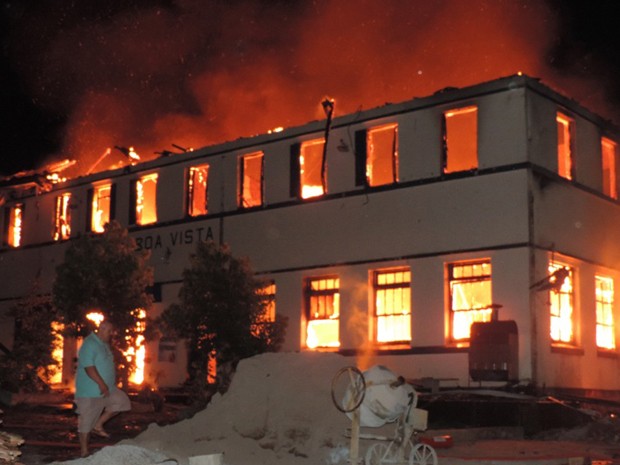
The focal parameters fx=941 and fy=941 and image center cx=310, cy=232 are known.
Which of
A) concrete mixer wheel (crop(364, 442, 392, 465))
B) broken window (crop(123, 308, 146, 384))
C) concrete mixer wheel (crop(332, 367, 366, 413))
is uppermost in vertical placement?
broken window (crop(123, 308, 146, 384))

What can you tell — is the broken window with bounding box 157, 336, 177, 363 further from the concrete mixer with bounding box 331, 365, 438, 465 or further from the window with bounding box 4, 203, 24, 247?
the concrete mixer with bounding box 331, 365, 438, 465

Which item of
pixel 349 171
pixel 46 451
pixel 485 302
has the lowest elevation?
pixel 46 451

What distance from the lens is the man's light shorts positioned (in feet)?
34.5

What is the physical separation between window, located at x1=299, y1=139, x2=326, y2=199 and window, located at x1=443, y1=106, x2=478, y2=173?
3.41 metres

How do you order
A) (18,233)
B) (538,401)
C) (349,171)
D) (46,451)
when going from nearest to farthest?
(46,451) < (538,401) < (349,171) < (18,233)

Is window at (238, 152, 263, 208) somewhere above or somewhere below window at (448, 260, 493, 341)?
above

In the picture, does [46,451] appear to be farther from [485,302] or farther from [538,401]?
[485,302]

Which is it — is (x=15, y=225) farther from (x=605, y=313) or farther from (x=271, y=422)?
(x=271, y=422)

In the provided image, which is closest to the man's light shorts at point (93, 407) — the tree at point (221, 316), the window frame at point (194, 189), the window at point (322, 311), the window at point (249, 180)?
the tree at point (221, 316)

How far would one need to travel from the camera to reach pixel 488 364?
17.6 metres

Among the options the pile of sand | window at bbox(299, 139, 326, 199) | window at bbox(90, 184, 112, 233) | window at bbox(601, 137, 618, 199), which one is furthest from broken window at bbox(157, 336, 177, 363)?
the pile of sand

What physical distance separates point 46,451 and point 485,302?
970cm

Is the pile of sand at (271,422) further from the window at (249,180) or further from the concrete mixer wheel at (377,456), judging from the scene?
the window at (249,180)

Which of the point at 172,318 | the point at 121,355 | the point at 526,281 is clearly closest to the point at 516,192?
the point at 526,281
